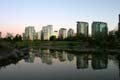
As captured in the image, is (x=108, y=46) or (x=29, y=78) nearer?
(x=29, y=78)

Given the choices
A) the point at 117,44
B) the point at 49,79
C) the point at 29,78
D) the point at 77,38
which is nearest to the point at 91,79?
the point at 49,79

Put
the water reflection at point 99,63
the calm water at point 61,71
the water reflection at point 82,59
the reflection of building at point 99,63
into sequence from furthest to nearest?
the water reflection at point 82,59, the reflection of building at point 99,63, the water reflection at point 99,63, the calm water at point 61,71

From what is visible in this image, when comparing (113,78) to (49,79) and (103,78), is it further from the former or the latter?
(49,79)

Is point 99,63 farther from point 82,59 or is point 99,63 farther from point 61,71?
point 61,71

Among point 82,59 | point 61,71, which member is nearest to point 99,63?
point 82,59

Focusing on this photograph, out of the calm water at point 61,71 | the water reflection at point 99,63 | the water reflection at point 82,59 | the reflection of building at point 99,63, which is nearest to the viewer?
the calm water at point 61,71

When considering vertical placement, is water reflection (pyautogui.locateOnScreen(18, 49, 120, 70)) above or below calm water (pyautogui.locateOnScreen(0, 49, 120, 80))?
above

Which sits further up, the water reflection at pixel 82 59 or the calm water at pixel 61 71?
the water reflection at pixel 82 59

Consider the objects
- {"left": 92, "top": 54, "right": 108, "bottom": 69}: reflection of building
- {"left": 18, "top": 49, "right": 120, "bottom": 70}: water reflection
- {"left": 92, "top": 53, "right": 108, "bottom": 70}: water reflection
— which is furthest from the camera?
{"left": 18, "top": 49, "right": 120, "bottom": 70}: water reflection

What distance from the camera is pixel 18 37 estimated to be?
168 meters

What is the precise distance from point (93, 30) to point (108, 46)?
93821 mm

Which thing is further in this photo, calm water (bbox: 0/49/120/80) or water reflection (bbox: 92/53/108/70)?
water reflection (bbox: 92/53/108/70)

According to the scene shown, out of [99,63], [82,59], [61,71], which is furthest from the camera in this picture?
[82,59]

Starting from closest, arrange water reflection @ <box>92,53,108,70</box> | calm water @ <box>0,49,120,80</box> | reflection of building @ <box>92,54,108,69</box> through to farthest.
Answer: calm water @ <box>0,49,120,80</box>
water reflection @ <box>92,53,108,70</box>
reflection of building @ <box>92,54,108,69</box>
